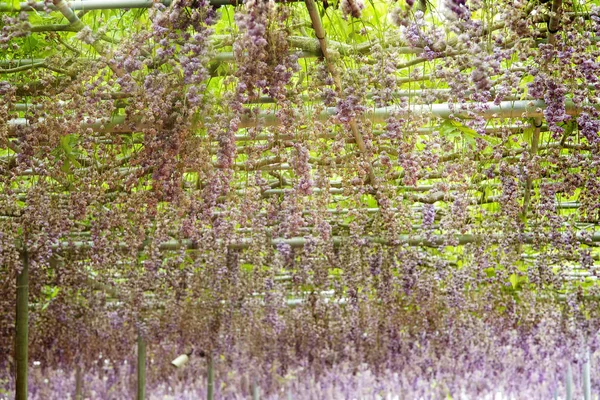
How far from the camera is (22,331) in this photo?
23.6 ft

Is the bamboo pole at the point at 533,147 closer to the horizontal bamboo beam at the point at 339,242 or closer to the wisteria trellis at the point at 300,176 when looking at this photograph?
the wisteria trellis at the point at 300,176

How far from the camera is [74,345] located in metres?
10.8

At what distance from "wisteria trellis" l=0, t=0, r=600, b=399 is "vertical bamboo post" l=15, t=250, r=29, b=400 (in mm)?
20

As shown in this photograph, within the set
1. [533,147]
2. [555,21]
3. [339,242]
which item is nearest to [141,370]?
[339,242]

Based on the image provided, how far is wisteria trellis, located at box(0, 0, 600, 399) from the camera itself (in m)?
2.96

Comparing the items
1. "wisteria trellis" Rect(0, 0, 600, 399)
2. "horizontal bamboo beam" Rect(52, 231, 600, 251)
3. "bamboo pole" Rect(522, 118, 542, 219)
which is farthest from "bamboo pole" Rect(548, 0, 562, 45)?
"horizontal bamboo beam" Rect(52, 231, 600, 251)

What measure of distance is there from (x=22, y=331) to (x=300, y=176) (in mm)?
4376

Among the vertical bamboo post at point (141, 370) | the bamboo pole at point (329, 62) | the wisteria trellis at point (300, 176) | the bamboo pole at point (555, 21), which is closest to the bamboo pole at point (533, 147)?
the wisteria trellis at point (300, 176)

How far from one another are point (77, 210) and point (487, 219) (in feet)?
9.76

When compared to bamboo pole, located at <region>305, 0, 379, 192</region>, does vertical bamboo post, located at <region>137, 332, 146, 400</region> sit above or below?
below

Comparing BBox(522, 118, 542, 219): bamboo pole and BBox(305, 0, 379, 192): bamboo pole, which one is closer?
BBox(305, 0, 379, 192): bamboo pole

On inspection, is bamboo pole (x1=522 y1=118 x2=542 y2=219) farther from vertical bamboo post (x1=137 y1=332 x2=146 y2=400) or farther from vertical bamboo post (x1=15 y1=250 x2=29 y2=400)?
vertical bamboo post (x1=137 y1=332 x2=146 y2=400)

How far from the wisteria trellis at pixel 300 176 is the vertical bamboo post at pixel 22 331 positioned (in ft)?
0.06

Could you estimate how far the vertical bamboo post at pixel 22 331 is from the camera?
6.88 meters
